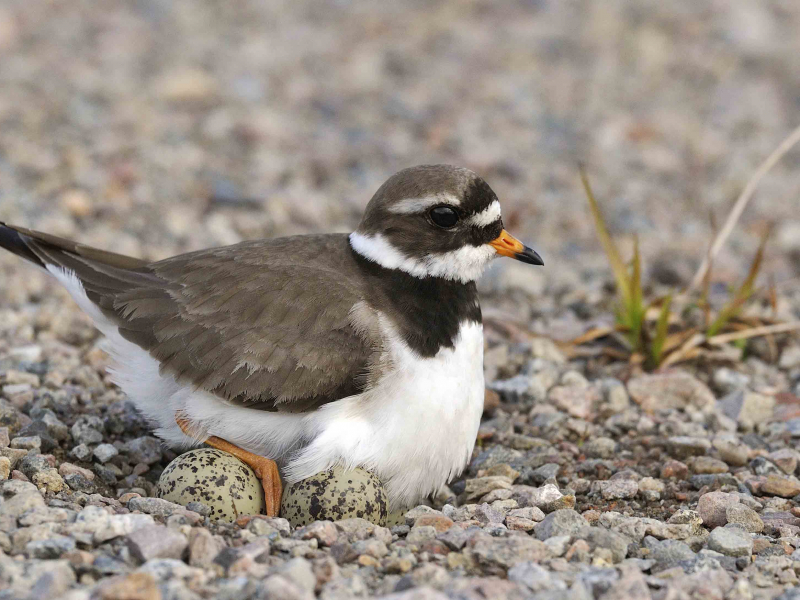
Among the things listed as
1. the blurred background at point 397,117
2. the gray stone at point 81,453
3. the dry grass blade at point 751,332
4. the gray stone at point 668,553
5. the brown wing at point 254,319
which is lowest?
the gray stone at point 668,553

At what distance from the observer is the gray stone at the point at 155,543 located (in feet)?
12.1

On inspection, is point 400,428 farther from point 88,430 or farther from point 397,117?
point 397,117

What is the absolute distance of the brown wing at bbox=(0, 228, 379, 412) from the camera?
15.3 feet

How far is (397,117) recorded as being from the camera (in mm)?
11039

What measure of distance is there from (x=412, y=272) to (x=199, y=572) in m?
1.96

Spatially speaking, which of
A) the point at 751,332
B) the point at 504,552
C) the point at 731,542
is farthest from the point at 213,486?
the point at 751,332

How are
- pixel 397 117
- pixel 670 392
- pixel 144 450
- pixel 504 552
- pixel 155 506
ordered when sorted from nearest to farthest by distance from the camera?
pixel 504 552
pixel 155 506
pixel 144 450
pixel 670 392
pixel 397 117

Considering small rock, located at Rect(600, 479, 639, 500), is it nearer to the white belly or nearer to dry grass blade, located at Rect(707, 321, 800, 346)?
the white belly

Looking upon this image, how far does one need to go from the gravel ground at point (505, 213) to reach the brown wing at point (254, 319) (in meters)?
0.67

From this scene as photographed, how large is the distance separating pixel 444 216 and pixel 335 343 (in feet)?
2.83

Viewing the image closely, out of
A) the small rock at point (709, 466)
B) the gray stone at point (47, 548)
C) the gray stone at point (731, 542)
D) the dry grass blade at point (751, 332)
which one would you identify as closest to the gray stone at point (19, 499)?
the gray stone at point (47, 548)

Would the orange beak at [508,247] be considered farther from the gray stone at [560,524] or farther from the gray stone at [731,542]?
the gray stone at [731,542]

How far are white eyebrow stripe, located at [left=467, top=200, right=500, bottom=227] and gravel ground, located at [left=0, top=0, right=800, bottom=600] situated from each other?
4.32 feet

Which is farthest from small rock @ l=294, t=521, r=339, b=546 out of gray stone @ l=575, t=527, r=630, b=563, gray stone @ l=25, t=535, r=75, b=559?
gray stone @ l=575, t=527, r=630, b=563
